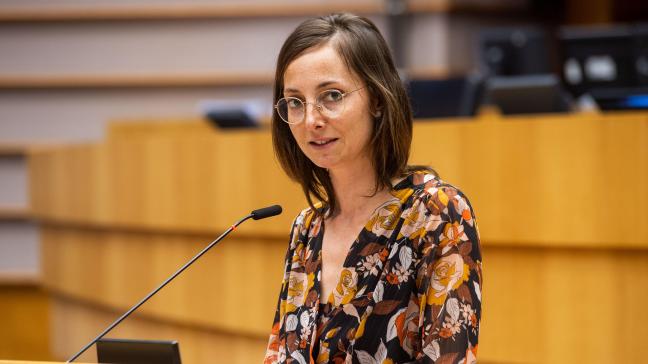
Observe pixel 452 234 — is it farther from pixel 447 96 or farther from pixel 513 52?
pixel 513 52

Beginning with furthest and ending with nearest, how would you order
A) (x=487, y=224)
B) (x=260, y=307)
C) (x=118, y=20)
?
(x=118, y=20) → (x=260, y=307) → (x=487, y=224)

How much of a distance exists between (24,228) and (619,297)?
562cm

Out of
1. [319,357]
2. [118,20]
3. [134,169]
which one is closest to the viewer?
[319,357]

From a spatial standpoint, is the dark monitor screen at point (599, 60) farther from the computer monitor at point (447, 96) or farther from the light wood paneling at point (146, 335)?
the light wood paneling at point (146, 335)

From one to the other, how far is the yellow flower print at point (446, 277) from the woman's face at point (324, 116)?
231 millimetres

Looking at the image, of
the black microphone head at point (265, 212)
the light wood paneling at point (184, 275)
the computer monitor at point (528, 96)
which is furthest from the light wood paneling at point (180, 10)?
the black microphone head at point (265, 212)

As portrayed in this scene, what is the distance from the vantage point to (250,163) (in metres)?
3.95

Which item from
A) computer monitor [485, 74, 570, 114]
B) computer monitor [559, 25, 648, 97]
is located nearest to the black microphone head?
computer monitor [485, 74, 570, 114]

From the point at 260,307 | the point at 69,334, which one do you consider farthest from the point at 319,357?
the point at 69,334

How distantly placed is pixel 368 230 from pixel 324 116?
0.60 ft

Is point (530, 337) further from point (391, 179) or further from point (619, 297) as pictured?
point (391, 179)

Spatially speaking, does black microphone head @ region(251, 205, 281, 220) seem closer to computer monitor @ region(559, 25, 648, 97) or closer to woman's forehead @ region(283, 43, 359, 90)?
woman's forehead @ region(283, 43, 359, 90)

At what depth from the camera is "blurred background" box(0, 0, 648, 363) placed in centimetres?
309

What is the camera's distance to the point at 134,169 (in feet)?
15.4
